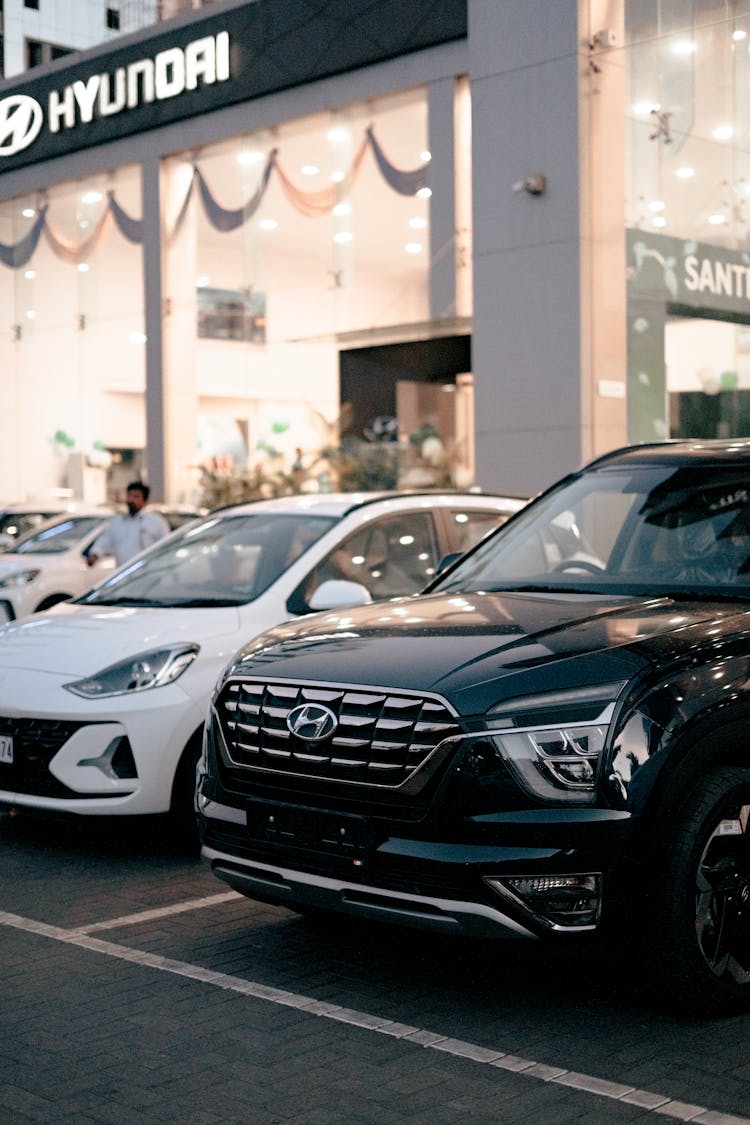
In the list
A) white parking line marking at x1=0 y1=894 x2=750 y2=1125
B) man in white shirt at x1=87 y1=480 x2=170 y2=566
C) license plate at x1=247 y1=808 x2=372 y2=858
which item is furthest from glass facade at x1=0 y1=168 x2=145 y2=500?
license plate at x1=247 y1=808 x2=372 y2=858

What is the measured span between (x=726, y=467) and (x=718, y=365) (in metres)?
10.7

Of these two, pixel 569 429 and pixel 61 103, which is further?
pixel 61 103

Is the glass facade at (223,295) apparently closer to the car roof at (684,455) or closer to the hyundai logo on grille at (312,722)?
the car roof at (684,455)

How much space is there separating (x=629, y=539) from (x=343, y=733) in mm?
1758

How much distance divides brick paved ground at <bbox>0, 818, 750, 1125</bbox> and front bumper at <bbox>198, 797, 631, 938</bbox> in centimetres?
13

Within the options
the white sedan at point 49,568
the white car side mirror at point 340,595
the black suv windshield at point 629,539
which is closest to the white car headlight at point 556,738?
the black suv windshield at point 629,539

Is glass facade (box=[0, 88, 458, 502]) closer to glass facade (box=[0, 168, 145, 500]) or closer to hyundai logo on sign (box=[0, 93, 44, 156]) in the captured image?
glass facade (box=[0, 168, 145, 500])

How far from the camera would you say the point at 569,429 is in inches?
648

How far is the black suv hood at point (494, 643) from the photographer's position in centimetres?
453

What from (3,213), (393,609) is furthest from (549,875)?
(3,213)

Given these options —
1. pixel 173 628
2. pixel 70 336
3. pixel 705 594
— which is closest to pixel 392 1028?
pixel 705 594

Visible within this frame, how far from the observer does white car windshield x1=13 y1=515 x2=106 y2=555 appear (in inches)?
663

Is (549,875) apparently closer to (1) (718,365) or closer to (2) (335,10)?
(1) (718,365)

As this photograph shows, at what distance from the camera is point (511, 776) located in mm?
4395
